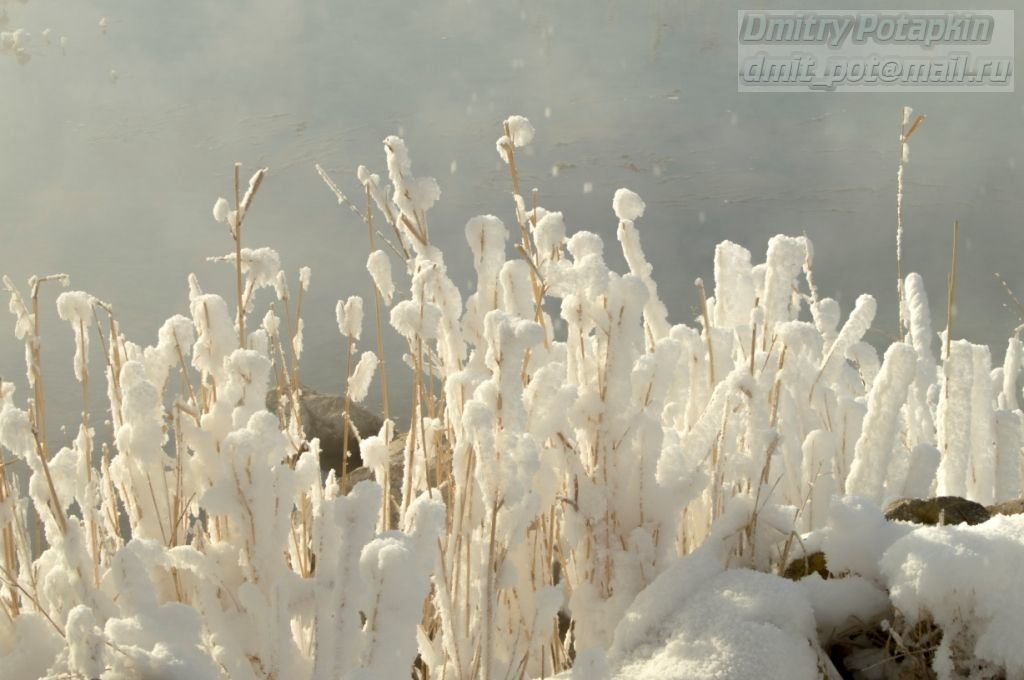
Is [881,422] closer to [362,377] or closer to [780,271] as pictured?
[780,271]

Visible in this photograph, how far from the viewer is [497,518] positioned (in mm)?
934

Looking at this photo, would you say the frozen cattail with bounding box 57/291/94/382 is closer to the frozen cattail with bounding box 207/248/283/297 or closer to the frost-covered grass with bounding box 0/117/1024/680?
the frost-covered grass with bounding box 0/117/1024/680

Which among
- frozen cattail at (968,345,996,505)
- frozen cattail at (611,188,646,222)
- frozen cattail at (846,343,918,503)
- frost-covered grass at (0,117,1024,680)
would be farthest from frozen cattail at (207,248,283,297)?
frozen cattail at (968,345,996,505)

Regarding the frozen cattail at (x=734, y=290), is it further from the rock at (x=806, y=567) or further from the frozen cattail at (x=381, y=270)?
the frozen cattail at (x=381, y=270)

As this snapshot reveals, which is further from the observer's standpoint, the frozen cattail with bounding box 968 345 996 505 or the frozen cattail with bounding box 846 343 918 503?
the frozen cattail with bounding box 968 345 996 505

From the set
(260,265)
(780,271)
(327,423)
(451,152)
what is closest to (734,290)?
(780,271)

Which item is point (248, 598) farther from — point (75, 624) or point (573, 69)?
point (573, 69)

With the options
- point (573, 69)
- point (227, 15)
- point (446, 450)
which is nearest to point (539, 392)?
point (446, 450)

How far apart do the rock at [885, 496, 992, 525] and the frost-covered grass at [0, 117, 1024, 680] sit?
7 cm

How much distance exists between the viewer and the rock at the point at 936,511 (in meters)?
1.12

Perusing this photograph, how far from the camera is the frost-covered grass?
0.85 meters

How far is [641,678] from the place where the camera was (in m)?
0.90

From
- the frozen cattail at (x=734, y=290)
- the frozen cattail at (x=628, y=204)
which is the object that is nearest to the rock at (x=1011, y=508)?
the frozen cattail at (x=734, y=290)

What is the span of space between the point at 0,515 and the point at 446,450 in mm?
485
